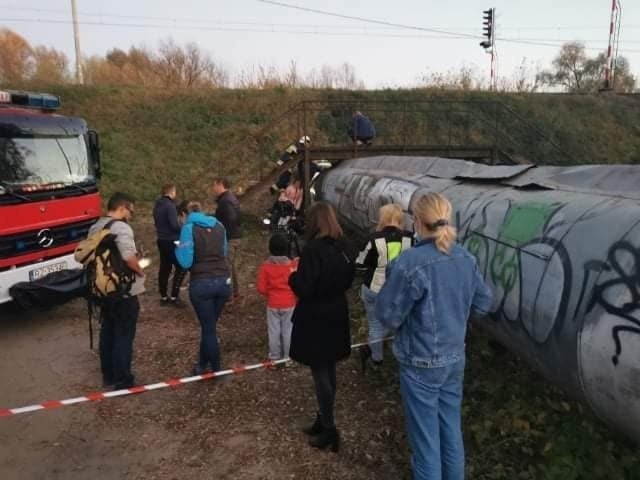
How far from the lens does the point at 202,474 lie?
3859 millimetres

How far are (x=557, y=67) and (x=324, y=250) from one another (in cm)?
5080

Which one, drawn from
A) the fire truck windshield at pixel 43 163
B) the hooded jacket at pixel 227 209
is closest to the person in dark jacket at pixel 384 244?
the hooded jacket at pixel 227 209

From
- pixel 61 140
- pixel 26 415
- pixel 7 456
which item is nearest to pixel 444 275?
pixel 7 456

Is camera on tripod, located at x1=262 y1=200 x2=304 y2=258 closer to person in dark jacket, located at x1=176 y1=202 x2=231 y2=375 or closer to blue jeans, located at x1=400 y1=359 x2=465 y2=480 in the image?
person in dark jacket, located at x1=176 y1=202 x2=231 y2=375

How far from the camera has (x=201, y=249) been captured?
500 cm

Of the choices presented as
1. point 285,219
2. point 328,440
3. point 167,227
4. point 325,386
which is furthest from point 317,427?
point 285,219

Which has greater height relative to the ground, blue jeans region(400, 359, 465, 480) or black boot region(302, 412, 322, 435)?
blue jeans region(400, 359, 465, 480)

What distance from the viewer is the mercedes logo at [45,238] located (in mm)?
6712

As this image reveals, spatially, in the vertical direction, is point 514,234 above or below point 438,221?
below

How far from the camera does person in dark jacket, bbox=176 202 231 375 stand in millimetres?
4996

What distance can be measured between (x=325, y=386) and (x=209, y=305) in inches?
68.7

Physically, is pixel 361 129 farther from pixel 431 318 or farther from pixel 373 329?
pixel 431 318

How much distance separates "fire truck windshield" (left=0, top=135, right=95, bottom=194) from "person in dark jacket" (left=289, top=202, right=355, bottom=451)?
4.77 metres

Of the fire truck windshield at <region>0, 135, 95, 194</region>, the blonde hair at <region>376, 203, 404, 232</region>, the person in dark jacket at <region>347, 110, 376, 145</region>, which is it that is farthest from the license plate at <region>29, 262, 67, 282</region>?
the person in dark jacket at <region>347, 110, 376, 145</region>
